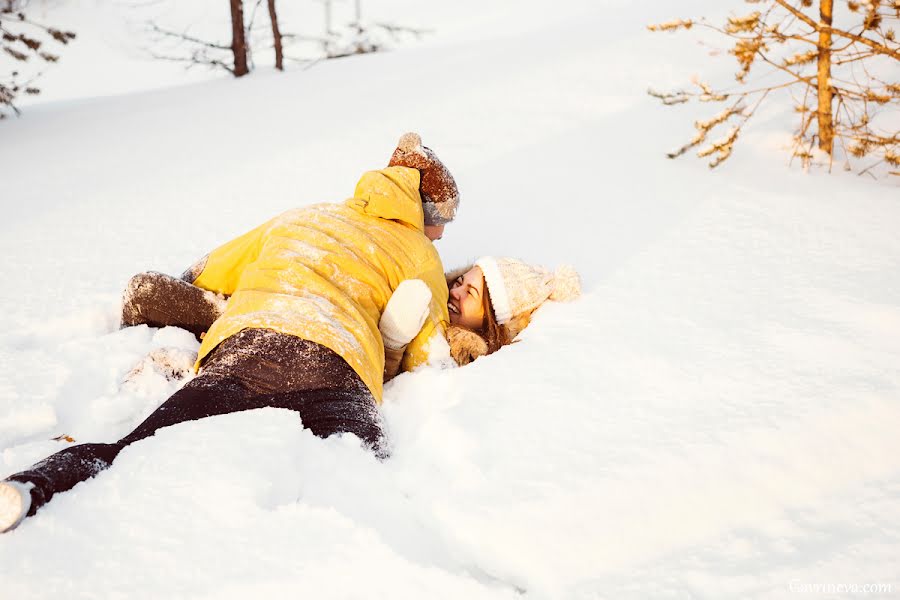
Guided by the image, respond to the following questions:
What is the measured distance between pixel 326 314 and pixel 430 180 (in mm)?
880

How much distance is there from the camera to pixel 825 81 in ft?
11.0

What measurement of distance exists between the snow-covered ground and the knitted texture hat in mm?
366

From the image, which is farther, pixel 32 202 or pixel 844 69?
pixel 844 69

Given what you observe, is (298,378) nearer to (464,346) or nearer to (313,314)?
(313,314)

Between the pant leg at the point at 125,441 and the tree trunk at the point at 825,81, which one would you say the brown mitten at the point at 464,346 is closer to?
the pant leg at the point at 125,441

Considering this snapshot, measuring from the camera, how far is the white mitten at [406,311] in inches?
82.2

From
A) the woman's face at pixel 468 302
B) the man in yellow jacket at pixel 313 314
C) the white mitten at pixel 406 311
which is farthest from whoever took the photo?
the woman's face at pixel 468 302

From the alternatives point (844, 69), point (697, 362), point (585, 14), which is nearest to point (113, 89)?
point (585, 14)

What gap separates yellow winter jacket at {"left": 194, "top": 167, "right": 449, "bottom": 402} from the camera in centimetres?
192

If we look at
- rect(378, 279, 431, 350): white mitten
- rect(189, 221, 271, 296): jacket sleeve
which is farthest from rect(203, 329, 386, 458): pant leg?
rect(189, 221, 271, 296): jacket sleeve

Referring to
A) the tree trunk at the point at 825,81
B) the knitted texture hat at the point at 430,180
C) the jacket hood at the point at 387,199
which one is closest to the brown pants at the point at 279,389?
the jacket hood at the point at 387,199

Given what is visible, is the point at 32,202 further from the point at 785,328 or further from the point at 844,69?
the point at 844,69

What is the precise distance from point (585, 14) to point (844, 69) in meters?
3.21

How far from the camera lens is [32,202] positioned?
3.46 m
